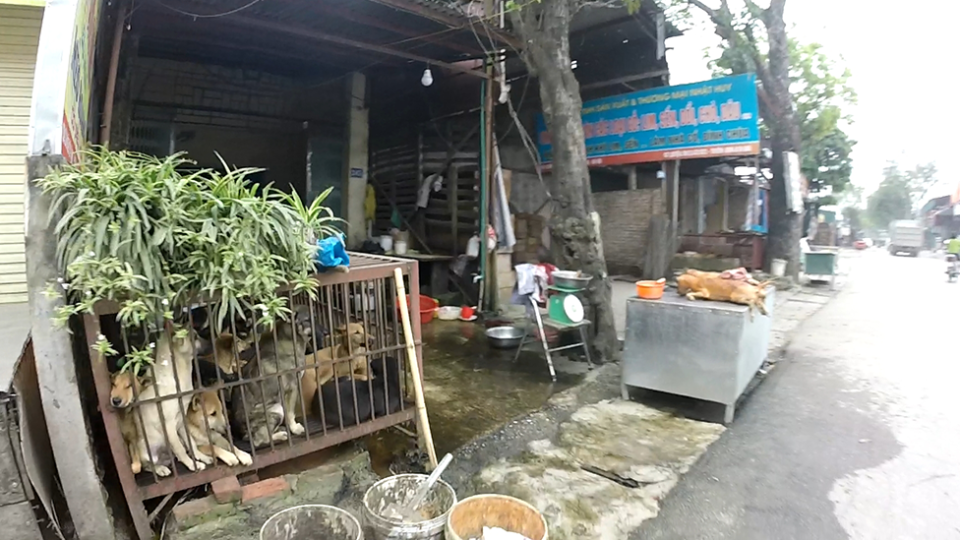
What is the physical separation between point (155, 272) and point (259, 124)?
7325 millimetres

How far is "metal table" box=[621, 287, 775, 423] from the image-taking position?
3.99m

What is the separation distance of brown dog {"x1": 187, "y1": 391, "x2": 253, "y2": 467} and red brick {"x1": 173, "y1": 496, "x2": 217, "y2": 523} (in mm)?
181

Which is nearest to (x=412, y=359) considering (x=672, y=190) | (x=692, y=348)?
(x=692, y=348)

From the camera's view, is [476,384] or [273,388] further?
[476,384]

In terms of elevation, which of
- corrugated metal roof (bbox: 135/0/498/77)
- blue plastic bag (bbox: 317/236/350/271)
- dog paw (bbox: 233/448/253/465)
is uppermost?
corrugated metal roof (bbox: 135/0/498/77)

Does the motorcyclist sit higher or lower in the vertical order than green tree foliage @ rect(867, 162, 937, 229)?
lower

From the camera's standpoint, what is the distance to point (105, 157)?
2199mm

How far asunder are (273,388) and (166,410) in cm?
51

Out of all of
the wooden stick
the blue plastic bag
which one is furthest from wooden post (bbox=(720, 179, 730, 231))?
the blue plastic bag

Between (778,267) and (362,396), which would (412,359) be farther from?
(778,267)

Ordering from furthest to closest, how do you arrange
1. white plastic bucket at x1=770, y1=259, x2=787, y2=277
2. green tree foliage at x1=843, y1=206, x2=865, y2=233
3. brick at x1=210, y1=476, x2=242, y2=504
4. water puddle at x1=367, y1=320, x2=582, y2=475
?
1. green tree foliage at x1=843, y1=206, x2=865, y2=233
2. white plastic bucket at x1=770, y1=259, x2=787, y2=277
3. water puddle at x1=367, y1=320, x2=582, y2=475
4. brick at x1=210, y1=476, x2=242, y2=504

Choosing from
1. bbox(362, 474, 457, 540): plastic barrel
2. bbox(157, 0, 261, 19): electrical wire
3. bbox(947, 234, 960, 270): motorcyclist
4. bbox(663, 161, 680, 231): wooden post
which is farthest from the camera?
bbox(947, 234, 960, 270): motorcyclist

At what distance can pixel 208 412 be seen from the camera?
253cm

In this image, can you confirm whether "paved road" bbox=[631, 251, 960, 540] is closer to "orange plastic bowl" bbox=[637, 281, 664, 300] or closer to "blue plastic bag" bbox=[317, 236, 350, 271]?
"orange plastic bowl" bbox=[637, 281, 664, 300]
